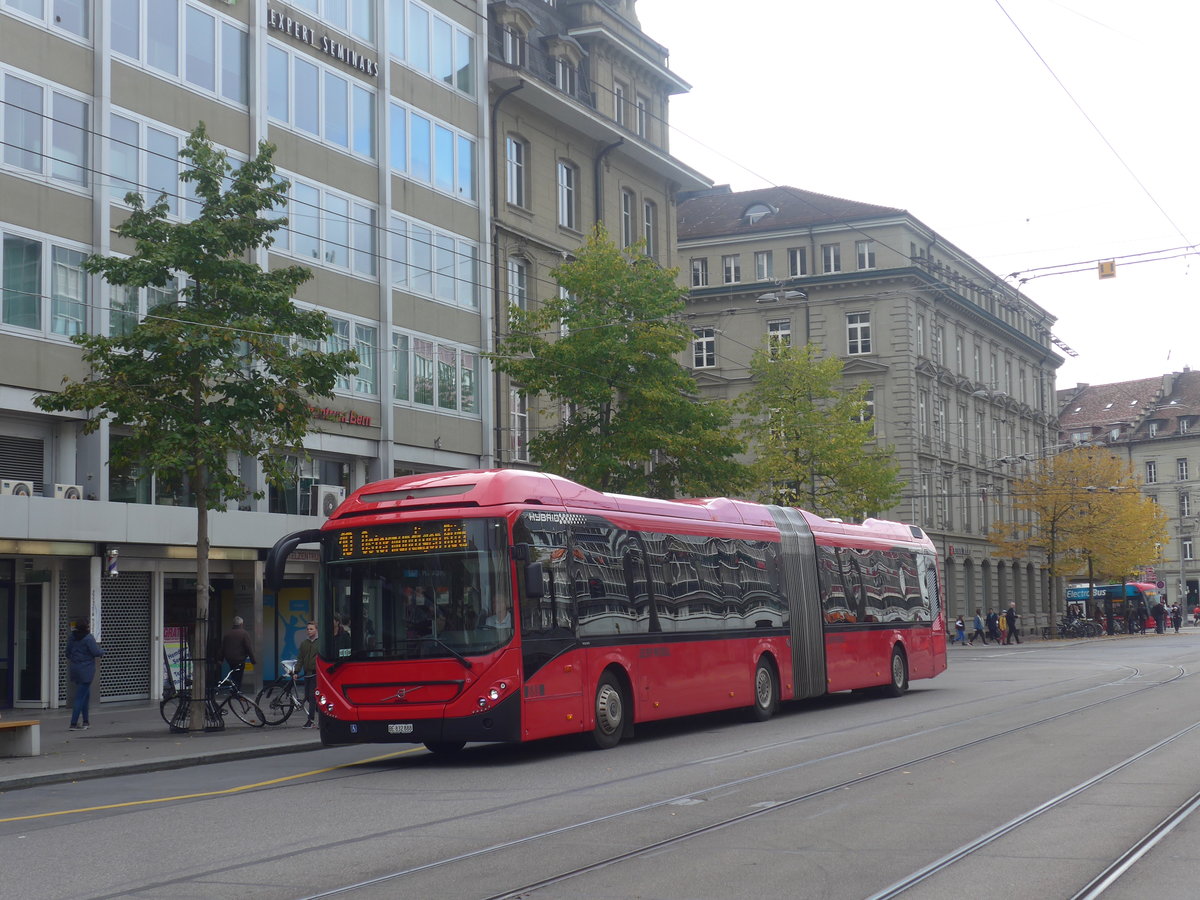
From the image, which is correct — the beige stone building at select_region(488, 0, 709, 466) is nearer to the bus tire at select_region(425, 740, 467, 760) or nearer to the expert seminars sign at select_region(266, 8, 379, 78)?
the expert seminars sign at select_region(266, 8, 379, 78)

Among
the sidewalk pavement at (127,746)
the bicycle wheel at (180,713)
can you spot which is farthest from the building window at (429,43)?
the bicycle wheel at (180,713)

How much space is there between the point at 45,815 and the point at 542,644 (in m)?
5.50

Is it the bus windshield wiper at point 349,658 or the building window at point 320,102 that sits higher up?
the building window at point 320,102

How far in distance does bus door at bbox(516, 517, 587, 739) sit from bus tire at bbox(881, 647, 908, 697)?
11.5 meters

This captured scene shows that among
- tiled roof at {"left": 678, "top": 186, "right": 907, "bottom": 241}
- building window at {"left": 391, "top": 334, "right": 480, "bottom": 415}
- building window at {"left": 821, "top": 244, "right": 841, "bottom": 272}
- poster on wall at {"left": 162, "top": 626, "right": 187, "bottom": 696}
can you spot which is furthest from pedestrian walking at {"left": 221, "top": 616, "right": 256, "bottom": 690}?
building window at {"left": 821, "top": 244, "right": 841, "bottom": 272}

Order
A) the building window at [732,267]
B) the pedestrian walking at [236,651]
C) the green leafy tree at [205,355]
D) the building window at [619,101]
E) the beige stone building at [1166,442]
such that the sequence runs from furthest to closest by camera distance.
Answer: the beige stone building at [1166,442]
the building window at [732,267]
the building window at [619,101]
the pedestrian walking at [236,651]
the green leafy tree at [205,355]

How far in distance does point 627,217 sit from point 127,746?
2815 centimetres

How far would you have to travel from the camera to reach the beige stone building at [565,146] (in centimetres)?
3884

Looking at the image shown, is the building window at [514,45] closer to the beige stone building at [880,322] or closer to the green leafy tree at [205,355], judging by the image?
the green leafy tree at [205,355]

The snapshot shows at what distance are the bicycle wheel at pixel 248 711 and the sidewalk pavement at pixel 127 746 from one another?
15cm

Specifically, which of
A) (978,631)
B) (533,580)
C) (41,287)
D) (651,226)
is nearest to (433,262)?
(41,287)

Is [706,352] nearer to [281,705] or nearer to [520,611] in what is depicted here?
[281,705]

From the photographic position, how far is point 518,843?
10.3 m

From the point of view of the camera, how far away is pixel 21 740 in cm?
1845
